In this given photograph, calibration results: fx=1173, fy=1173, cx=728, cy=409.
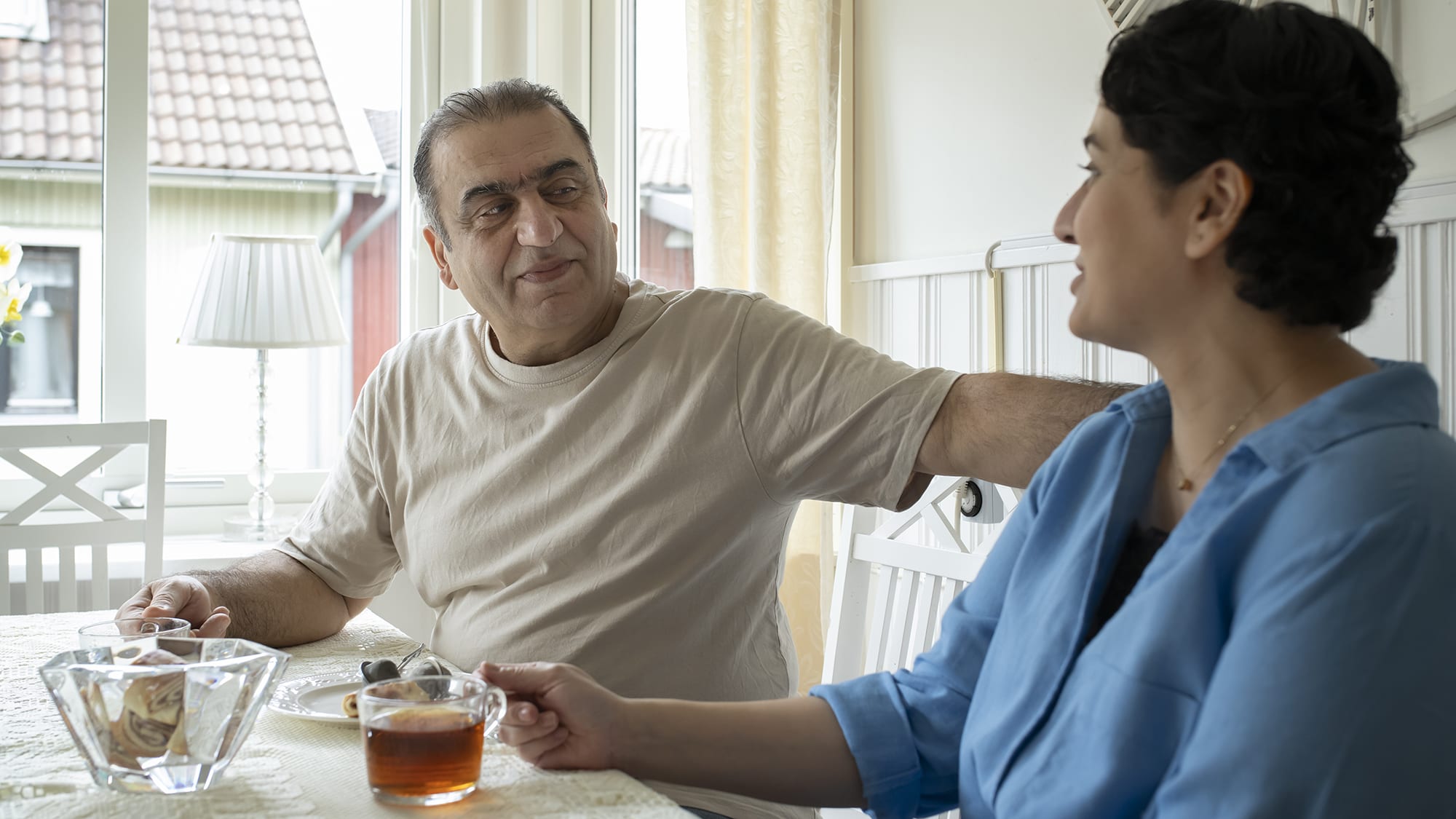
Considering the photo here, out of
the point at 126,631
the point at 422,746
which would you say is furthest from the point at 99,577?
the point at 422,746

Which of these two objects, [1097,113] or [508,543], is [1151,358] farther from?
[508,543]

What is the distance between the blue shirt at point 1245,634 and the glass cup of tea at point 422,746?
1.27 feet

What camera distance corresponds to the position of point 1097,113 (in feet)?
3.00

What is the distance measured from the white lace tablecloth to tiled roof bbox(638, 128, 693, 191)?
88.1 inches

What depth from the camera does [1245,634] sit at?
0.70 meters

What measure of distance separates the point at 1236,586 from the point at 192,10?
9.15 feet

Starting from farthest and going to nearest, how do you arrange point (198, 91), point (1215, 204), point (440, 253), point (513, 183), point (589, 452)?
point (198, 91) < point (440, 253) < point (513, 183) < point (589, 452) < point (1215, 204)

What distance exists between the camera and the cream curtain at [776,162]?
8.56ft

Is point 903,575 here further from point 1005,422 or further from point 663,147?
point 663,147

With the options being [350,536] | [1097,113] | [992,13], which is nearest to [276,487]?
[350,536]

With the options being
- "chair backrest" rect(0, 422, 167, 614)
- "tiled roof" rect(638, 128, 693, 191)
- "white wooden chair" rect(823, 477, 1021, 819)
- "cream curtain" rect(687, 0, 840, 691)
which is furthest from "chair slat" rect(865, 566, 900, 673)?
"tiled roof" rect(638, 128, 693, 191)

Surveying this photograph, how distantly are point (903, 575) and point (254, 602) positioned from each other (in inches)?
32.1

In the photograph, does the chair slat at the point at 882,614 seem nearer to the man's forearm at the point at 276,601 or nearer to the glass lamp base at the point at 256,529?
the man's forearm at the point at 276,601

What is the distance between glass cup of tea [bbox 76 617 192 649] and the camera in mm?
1009
